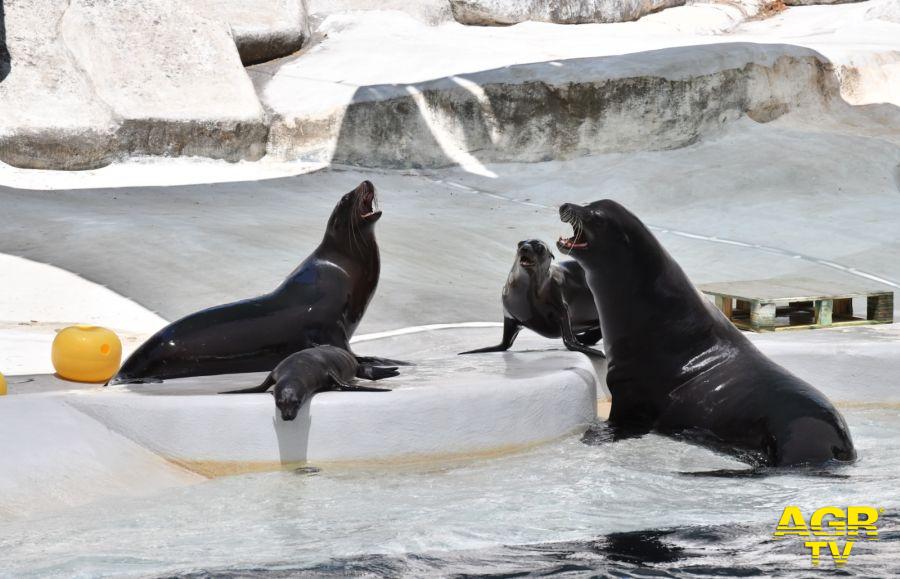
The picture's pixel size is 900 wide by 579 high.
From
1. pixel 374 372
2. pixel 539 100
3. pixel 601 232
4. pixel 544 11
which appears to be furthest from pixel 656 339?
pixel 544 11

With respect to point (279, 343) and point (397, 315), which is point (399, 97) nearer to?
point (397, 315)

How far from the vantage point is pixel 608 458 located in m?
4.68

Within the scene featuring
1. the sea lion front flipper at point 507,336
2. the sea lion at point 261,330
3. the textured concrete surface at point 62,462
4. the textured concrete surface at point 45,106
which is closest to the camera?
the textured concrete surface at point 62,462

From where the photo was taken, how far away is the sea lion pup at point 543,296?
18.8 ft

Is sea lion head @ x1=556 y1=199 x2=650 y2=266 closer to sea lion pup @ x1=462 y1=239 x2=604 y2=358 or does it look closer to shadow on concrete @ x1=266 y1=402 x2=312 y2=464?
sea lion pup @ x1=462 y1=239 x2=604 y2=358

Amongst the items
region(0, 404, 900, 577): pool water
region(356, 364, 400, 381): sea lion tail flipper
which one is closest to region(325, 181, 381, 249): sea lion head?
region(356, 364, 400, 381): sea lion tail flipper

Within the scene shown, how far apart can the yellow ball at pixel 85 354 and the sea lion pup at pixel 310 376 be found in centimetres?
147

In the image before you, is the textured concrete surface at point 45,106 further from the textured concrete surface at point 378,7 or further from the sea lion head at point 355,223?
the sea lion head at point 355,223

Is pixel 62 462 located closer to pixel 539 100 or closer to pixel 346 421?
pixel 346 421

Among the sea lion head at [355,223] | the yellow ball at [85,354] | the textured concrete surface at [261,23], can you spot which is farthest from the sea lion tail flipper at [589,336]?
the textured concrete surface at [261,23]

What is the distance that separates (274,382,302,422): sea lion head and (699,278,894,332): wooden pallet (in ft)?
12.0

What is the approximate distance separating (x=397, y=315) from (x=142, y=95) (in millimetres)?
7135

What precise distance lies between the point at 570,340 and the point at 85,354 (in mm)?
2427

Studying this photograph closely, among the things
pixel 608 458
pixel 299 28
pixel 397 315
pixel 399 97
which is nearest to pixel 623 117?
pixel 399 97
